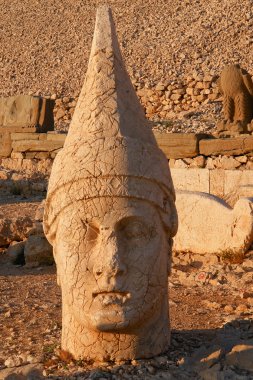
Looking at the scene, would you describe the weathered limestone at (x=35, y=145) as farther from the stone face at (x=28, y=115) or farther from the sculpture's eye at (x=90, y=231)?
the sculpture's eye at (x=90, y=231)

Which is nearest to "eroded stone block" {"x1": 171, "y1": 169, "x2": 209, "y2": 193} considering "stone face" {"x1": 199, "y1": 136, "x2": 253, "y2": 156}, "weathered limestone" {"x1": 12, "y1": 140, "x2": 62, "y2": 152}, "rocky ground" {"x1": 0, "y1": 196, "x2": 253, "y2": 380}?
"stone face" {"x1": 199, "y1": 136, "x2": 253, "y2": 156}

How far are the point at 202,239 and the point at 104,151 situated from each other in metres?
4.48

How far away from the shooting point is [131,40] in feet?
107

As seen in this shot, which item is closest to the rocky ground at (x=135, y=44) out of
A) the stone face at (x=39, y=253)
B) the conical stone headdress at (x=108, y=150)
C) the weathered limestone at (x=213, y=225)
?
the weathered limestone at (x=213, y=225)

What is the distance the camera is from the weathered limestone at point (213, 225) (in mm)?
9000

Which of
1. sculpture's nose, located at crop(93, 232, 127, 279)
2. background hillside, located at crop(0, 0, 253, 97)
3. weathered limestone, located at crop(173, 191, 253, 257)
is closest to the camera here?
sculpture's nose, located at crop(93, 232, 127, 279)

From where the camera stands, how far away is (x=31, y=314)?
7000mm

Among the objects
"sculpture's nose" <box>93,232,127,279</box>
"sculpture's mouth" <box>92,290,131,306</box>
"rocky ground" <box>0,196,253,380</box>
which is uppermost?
"sculpture's nose" <box>93,232,127,279</box>

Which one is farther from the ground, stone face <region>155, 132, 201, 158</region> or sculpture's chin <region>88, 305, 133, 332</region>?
stone face <region>155, 132, 201, 158</region>

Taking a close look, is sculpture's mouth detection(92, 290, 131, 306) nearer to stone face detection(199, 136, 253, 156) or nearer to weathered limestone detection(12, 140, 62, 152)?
stone face detection(199, 136, 253, 156)

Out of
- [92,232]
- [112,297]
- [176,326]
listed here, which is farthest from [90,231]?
[176,326]

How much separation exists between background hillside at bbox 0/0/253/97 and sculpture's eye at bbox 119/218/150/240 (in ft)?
73.2

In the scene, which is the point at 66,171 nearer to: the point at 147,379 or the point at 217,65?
the point at 147,379

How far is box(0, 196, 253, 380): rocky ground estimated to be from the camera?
4957 millimetres
